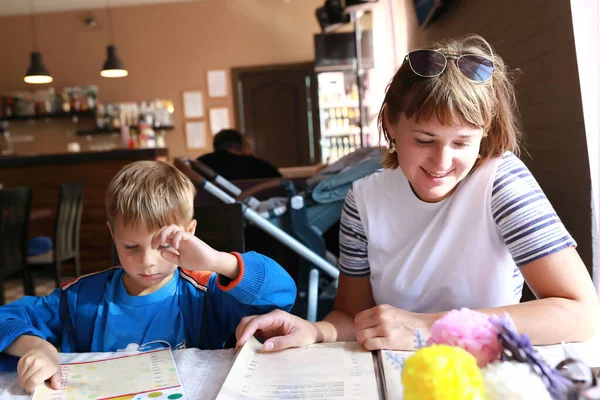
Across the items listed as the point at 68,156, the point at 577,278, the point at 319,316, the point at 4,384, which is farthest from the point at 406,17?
the point at 4,384

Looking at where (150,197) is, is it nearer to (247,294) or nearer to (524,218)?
(247,294)

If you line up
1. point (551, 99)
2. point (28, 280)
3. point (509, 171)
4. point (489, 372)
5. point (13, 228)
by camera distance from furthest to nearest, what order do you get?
point (28, 280) < point (13, 228) < point (551, 99) < point (509, 171) < point (489, 372)

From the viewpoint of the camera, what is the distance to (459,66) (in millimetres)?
977

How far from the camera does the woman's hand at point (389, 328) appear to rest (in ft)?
2.86

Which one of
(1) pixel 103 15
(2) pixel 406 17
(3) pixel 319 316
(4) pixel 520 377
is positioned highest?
(1) pixel 103 15

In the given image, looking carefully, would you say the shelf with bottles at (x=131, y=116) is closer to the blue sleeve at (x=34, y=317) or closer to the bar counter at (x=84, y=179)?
the bar counter at (x=84, y=179)

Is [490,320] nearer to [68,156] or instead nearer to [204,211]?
[204,211]

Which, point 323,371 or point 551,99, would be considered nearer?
point 323,371

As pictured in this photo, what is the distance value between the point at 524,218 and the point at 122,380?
0.70 meters

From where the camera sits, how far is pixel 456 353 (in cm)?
49

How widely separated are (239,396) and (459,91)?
60cm

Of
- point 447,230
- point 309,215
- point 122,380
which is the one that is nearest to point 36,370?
point 122,380

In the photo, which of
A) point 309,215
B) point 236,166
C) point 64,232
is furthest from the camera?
point 64,232

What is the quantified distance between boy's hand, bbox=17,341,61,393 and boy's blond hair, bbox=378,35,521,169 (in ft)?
2.33
